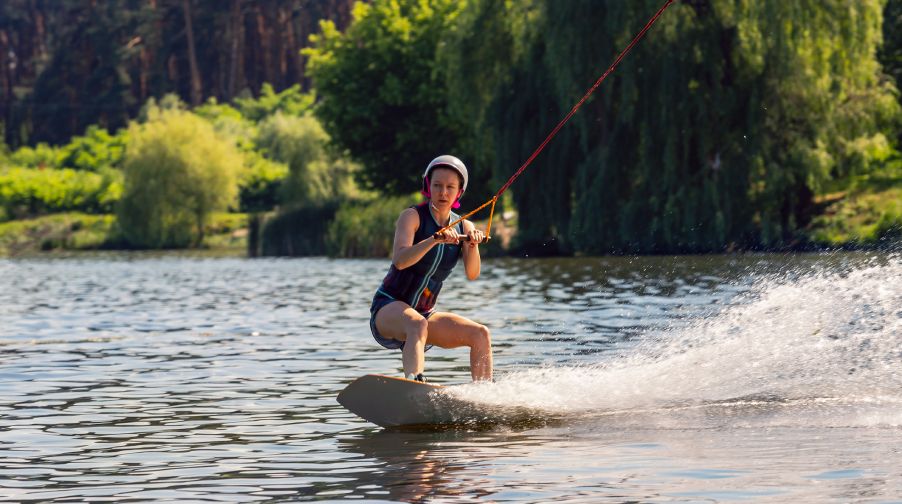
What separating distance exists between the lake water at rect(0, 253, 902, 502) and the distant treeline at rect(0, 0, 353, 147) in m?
144

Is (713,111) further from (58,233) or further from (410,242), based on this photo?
(58,233)

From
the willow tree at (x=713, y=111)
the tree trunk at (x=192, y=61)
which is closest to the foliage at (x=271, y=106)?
the tree trunk at (x=192, y=61)

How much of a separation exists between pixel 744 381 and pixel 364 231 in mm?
43293

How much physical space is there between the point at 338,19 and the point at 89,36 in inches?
1049

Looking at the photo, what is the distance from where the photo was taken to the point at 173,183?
76.8 m

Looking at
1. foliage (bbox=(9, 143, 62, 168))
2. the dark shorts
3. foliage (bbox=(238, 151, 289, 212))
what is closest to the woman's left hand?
the dark shorts

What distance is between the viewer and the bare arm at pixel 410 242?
34.5 feet

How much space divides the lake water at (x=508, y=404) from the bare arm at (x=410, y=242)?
1013 millimetres

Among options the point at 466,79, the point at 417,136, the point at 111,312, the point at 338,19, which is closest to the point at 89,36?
the point at 338,19

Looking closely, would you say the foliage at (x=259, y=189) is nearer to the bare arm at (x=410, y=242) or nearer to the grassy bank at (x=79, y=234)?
the grassy bank at (x=79, y=234)

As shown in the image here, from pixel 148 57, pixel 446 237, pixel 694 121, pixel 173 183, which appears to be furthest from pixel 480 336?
pixel 148 57

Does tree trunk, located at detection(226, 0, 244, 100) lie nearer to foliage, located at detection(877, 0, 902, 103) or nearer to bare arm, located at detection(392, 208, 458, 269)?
foliage, located at detection(877, 0, 902, 103)

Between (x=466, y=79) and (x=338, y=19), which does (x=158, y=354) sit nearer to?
(x=466, y=79)

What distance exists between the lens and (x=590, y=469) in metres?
9.09
